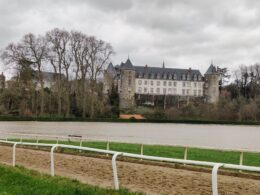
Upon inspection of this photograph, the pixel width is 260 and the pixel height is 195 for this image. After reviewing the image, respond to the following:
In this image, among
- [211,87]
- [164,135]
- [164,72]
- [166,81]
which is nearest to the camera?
[164,135]

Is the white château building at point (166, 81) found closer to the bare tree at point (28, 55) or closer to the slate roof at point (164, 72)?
the slate roof at point (164, 72)

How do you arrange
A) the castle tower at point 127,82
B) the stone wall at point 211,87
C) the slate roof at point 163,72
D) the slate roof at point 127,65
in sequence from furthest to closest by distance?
1. the slate roof at point 163,72
2. the stone wall at point 211,87
3. the slate roof at point 127,65
4. the castle tower at point 127,82

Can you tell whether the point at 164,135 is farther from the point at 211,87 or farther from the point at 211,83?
the point at 211,83

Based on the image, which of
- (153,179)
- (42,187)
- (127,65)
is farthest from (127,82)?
(42,187)

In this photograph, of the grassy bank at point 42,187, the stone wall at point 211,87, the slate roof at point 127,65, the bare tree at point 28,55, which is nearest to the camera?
the grassy bank at point 42,187

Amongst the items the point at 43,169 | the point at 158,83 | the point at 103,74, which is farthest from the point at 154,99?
the point at 43,169

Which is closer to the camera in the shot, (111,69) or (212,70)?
(212,70)

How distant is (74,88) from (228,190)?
2668 inches

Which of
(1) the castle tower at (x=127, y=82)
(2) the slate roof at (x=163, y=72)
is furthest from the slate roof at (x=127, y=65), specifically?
(2) the slate roof at (x=163, y=72)

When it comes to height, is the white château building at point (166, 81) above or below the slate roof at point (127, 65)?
below

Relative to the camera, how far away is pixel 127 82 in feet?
399

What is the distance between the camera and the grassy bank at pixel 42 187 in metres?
7.39

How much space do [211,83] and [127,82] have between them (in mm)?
25154

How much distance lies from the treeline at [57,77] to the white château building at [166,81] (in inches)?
1846
